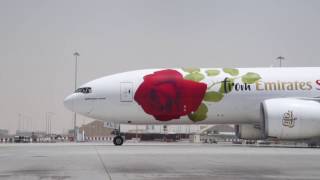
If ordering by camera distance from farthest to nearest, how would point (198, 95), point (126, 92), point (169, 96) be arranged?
1. point (126, 92)
2. point (169, 96)
3. point (198, 95)

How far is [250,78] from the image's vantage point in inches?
1232

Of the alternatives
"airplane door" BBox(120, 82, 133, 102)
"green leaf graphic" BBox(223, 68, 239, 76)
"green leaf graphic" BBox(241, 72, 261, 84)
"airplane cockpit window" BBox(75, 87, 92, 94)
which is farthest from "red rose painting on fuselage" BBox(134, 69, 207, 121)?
"airplane cockpit window" BBox(75, 87, 92, 94)

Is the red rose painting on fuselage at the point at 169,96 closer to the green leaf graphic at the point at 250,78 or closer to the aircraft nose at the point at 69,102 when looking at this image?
the green leaf graphic at the point at 250,78

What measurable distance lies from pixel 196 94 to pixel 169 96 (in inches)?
67.4

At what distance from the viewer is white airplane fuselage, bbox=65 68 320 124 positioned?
30.9 metres

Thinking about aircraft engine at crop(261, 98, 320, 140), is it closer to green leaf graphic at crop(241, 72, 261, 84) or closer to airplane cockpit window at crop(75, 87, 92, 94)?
green leaf graphic at crop(241, 72, 261, 84)

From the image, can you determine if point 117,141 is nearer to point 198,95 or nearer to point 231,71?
point 198,95

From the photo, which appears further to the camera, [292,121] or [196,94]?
[196,94]

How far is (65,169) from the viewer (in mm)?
13000

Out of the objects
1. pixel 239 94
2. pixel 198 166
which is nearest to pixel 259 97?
pixel 239 94

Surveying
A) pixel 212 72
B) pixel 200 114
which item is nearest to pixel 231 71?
pixel 212 72

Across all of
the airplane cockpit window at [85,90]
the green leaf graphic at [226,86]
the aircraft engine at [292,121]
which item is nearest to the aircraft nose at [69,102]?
the airplane cockpit window at [85,90]

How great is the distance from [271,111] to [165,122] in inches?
295

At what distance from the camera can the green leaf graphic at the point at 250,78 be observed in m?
31.2
